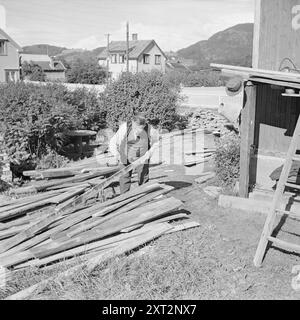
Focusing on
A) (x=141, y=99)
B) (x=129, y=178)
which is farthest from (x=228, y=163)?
(x=141, y=99)

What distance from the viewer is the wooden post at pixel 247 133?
760cm

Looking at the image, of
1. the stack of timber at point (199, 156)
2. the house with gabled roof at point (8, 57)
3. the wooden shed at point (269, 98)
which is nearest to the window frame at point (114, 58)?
the house with gabled roof at point (8, 57)

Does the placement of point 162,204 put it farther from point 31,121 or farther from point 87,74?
point 87,74

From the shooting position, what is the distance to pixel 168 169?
11.0 m

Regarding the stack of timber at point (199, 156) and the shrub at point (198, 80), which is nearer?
the stack of timber at point (199, 156)

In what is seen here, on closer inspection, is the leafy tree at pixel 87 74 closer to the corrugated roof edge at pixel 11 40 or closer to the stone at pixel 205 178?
the corrugated roof edge at pixel 11 40

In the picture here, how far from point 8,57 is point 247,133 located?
46.4m

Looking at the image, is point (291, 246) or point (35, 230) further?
point (35, 230)

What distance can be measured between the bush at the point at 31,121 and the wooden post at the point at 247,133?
593 centimetres

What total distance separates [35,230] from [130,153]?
A: 2370 mm

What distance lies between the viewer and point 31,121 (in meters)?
11.6

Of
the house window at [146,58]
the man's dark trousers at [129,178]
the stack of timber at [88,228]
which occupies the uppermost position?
the house window at [146,58]
